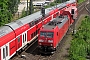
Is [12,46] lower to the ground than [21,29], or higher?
lower

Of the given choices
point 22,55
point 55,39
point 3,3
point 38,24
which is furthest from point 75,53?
point 3,3

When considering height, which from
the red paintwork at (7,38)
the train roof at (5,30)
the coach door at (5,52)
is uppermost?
the train roof at (5,30)

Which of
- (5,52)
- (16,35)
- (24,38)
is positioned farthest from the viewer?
(24,38)

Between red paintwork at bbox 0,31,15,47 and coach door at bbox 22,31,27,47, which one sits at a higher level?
red paintwork at bbox 0,31,15,47

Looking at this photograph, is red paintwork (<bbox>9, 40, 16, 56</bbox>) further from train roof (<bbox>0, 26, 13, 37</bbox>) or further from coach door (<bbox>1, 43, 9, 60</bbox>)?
train roof (<bbox>0, 26, 13, 37</bbox>)

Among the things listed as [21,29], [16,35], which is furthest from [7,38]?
[21,29]

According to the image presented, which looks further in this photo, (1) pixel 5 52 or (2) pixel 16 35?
(2) pixel 16 35

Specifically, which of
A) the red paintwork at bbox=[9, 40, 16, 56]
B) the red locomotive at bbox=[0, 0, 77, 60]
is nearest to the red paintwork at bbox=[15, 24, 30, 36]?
the red locomotive at bbox=[0, 0, 77, 60]

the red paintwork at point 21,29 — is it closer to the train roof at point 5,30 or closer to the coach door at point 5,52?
the train roof at point 5,30

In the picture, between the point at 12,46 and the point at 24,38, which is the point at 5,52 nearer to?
the point at 12,46

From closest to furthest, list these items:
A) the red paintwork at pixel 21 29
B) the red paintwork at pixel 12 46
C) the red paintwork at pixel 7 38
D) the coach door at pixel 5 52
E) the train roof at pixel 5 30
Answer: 1. the coach door at pixel 5 52
2. the red paintwork at pixel 7 38
3. the train roof at pixel 5 30
4. the red paintwork at pixel 12 46
5. the red paintwork at pixel 21 29

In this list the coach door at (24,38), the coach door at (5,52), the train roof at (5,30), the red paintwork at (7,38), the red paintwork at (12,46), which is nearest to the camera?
the coach door at (5,52)

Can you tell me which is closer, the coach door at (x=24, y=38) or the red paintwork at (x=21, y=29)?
the red paintwork at (x=21, y=29)

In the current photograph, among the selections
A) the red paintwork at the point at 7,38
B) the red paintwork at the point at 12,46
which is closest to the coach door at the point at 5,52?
the red paintwork at the point at 7,38
